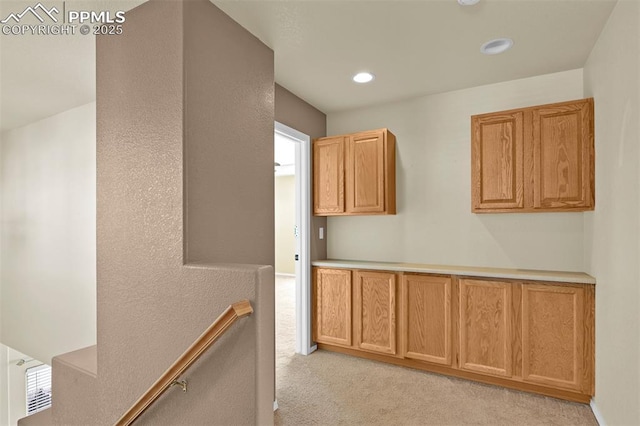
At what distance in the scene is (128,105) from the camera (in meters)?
2.09

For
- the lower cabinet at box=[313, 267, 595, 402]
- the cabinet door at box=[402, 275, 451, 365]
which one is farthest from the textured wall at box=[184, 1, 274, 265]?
the cabinet door at box=[402, 275, 451, 365]

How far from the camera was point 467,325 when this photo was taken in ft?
9.47

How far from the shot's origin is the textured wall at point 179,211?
1594 millimetres

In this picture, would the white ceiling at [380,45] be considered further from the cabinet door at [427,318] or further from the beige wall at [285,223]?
the beige wall at [285,223]

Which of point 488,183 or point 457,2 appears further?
point 488,183

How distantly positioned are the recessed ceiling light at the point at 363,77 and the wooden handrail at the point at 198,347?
7.54ft

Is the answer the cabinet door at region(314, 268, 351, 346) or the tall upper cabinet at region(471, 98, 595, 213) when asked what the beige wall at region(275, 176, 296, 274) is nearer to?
the cabinet door at region(314, 268, 351, 346)

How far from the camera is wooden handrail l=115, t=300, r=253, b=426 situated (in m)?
1.45

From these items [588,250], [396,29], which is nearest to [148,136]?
[396,29]

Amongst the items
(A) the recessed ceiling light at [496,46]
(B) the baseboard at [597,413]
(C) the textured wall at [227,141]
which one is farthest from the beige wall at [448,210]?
(C) the textured wall at [227,141]

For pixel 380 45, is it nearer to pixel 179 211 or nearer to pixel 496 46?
pixel 496 46

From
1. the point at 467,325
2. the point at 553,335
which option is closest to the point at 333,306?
the point at 467,325

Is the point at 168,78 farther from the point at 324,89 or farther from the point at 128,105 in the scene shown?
the point at 324,89

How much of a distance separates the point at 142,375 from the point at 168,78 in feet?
5.66
